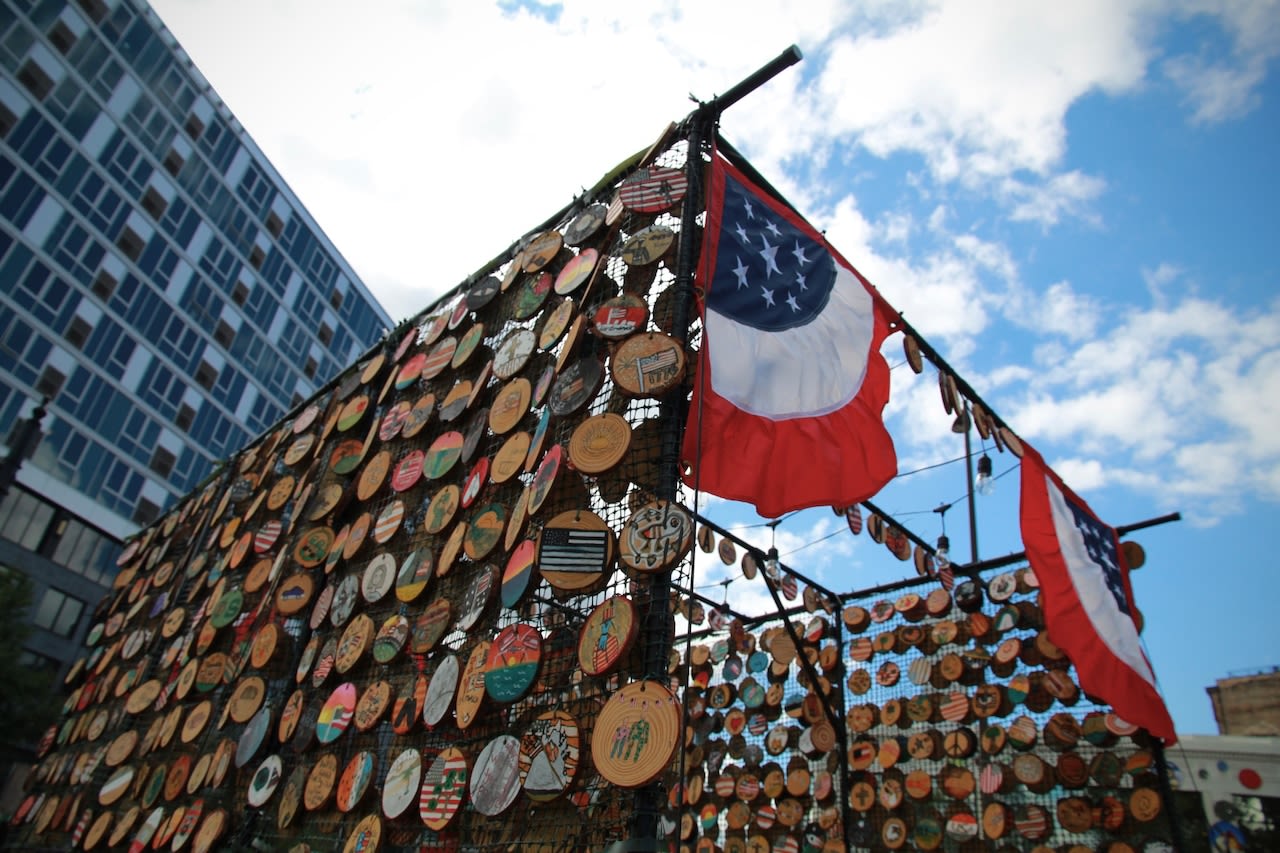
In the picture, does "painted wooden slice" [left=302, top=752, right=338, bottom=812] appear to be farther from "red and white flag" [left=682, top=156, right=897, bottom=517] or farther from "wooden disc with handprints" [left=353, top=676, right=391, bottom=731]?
"red and white flag" [left=682, top=156, right=897, bottom=517]

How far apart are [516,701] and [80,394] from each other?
2439cm

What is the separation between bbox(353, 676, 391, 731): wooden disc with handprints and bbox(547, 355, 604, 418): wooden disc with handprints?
1.95 metres

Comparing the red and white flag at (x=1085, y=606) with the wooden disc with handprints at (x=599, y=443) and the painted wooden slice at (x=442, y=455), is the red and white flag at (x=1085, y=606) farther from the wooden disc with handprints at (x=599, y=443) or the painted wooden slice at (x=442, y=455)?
the painted wooden slice at (x=442, y=455)

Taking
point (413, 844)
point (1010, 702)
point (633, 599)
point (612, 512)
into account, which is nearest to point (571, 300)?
point (612, 512)

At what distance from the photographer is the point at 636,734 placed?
2961 millimetres

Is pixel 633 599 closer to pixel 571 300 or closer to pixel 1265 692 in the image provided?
pixel 571 300

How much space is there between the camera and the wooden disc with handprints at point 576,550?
3.57m

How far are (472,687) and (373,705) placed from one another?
110cm

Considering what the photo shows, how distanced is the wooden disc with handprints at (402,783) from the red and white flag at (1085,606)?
412 centimetres

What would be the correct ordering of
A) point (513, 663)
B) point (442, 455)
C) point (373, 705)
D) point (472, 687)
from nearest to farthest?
point (513, 663) → point (472, 687) → point (373, 705) → point (442, 455)

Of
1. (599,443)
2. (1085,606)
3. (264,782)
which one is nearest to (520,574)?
(599,443)

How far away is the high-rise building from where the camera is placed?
21.4 m

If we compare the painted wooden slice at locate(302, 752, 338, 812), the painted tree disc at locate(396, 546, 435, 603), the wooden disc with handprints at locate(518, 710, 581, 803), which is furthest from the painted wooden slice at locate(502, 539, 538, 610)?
the painted wooden slice at locate(302, 752, 338, 812)

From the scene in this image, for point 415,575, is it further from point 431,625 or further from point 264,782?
point 264,782
